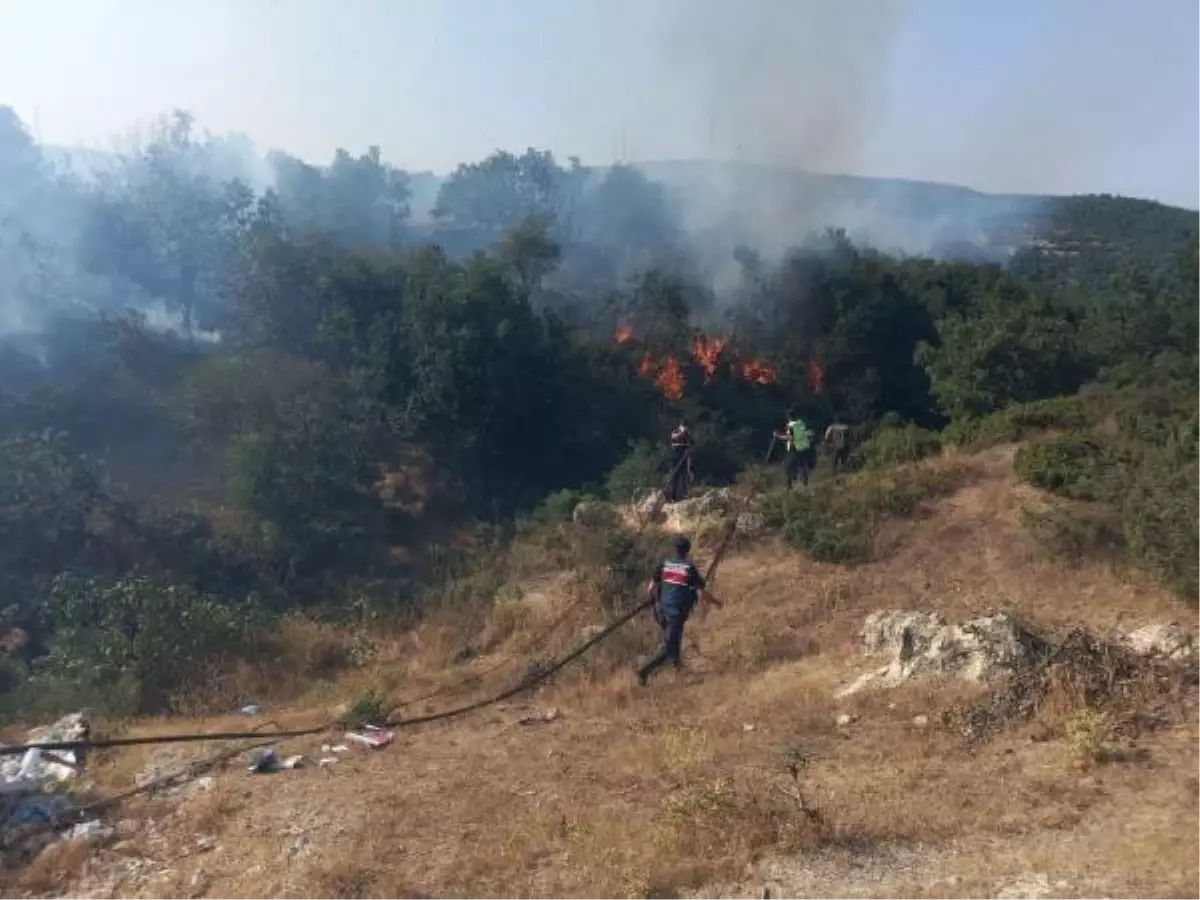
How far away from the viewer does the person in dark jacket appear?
8.58 metres

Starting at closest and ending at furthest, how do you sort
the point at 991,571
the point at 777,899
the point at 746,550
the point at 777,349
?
the point at 777,899 < the point at 991,571 < the point at 746,550 < the point at 777,349

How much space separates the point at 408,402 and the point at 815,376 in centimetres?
1079

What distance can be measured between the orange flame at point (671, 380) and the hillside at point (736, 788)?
15985mm

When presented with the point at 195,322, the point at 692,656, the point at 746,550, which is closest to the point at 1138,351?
the point at 746,550

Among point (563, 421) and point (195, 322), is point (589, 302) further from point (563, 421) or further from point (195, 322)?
point (195, 322)

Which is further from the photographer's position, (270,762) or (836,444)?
(836,444)

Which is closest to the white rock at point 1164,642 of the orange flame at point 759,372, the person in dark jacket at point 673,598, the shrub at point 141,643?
the person in dark jacket at point 673,598

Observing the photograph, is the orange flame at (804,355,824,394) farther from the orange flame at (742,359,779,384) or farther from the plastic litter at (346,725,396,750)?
the plastic litter at (346,725,396,750)

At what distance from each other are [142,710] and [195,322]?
3309 cm

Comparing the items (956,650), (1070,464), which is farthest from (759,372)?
(956,650)

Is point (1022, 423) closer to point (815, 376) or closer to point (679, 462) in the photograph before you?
point (679, 462)

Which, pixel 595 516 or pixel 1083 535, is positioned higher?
pixel 1083 535

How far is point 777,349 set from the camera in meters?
28.2

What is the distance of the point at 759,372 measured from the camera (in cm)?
2711
